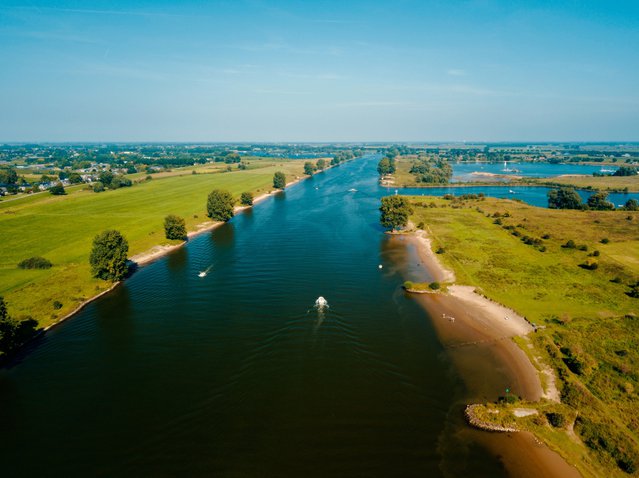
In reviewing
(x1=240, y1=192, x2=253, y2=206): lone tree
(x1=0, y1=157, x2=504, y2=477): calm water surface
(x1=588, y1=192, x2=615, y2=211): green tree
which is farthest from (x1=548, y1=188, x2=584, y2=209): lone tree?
(x1=240, y1=192, x2=253, y2=206): lone tree

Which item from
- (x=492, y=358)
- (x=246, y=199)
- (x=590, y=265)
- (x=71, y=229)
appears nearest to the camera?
(x=492, y=358)

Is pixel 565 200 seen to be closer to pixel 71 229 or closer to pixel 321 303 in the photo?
pixel 321 303

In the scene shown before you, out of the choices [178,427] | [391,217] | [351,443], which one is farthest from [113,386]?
[391,217]

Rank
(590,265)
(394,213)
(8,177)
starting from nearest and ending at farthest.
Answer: (590,265) → (394,213) → (8,177)

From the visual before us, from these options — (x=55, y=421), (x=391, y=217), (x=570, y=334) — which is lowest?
(x=55, y=421)

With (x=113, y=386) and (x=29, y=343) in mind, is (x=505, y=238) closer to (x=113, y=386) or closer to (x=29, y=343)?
(x=113, y=386)

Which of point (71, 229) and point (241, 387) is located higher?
point (71, 229)

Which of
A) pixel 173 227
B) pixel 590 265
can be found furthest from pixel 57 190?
pixel 590 265

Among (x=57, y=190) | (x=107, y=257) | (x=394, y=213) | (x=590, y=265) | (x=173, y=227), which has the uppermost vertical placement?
(x=57, y=190)
